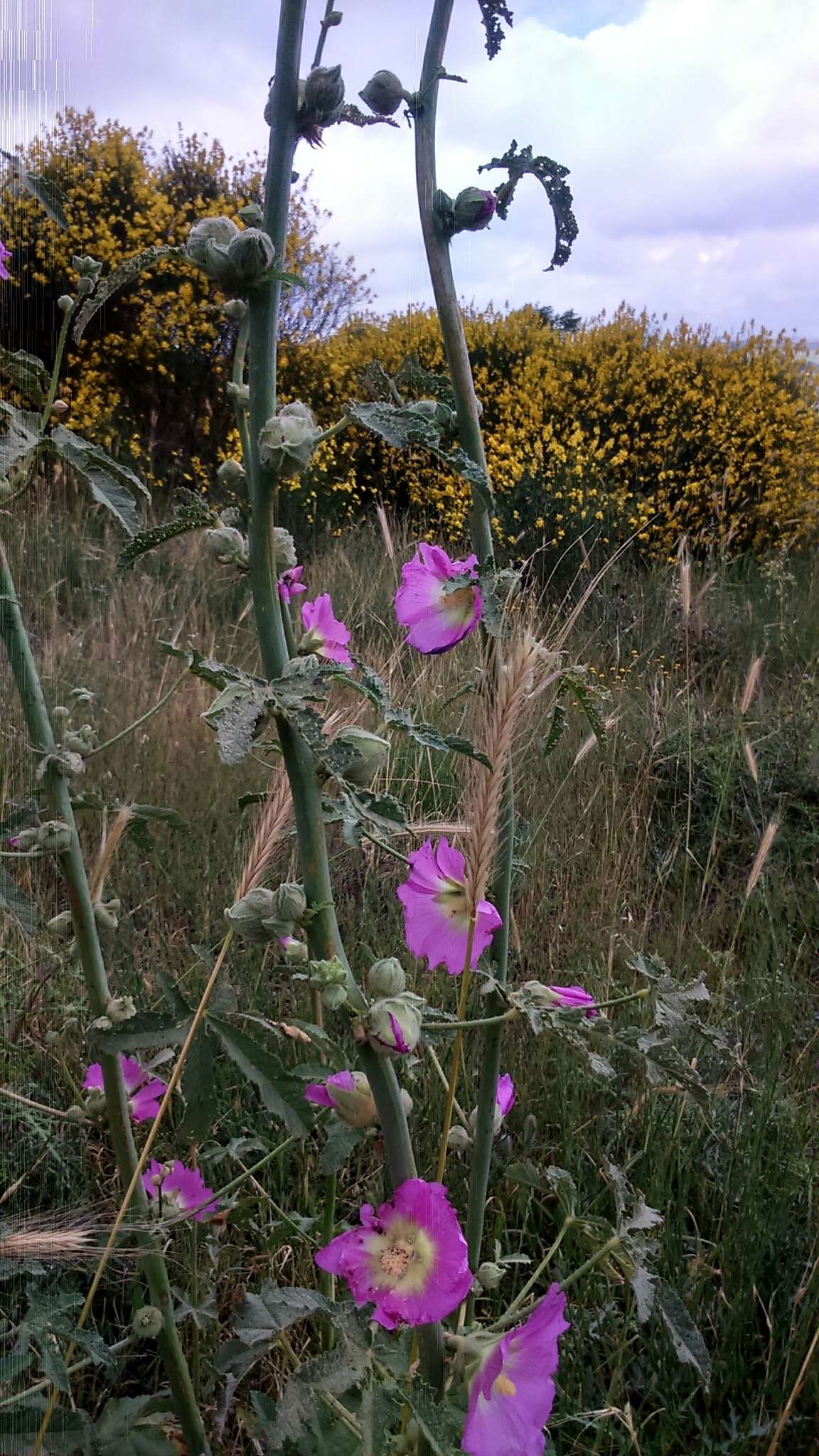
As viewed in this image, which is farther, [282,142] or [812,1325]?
[812,1325]

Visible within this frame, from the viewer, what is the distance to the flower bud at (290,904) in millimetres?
709

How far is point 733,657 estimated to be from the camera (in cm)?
415

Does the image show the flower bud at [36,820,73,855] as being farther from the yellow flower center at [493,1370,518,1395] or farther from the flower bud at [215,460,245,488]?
the yellow flower center at [493,1370,518,1395]

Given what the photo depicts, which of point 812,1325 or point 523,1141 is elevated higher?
point 523,1141

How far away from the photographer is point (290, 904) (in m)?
0.71

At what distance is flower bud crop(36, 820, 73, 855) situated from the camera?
2.92 ft

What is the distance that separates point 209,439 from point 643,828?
17.7 ft

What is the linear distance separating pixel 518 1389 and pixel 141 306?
7111 mm

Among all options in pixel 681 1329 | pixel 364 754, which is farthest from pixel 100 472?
pixel 681 1329

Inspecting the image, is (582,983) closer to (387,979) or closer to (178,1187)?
(178,1187)

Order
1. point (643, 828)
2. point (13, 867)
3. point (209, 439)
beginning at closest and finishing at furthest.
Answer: point (13, 867) < point (643, 828) < point (209, 439)

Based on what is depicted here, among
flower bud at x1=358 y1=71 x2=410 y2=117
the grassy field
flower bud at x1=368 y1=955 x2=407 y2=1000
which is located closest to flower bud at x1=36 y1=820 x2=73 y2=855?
the grassy field

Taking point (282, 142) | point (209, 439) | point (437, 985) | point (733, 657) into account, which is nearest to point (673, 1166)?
point (437, 985)

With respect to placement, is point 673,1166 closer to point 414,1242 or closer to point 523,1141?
point 523,1141
